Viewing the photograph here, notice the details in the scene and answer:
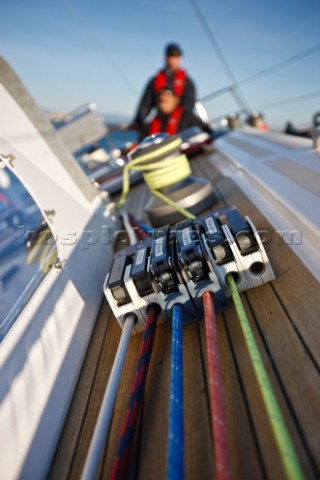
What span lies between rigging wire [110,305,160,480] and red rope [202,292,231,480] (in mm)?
205

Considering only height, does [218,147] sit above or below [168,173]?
below

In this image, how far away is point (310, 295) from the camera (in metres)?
1.18

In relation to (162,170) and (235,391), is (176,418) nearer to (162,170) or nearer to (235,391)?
(235,391)

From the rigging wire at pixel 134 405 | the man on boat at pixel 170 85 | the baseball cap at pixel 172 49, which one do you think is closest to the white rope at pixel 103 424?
the rigging wire at pixel 134 405

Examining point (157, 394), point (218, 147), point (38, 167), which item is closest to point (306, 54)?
point (218, 147)

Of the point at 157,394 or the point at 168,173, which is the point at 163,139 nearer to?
the point at 168,173

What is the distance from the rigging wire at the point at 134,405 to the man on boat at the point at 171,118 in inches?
151

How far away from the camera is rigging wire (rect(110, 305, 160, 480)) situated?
826 mm

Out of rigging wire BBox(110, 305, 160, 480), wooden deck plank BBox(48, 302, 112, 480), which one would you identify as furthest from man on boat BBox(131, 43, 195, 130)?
rigging wire BBox(110, 305, 160, 480)

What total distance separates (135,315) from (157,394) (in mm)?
321

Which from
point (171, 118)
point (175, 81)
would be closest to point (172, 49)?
point (175, 81)

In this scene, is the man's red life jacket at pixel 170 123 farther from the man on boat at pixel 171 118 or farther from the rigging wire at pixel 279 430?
the rigging wire at pixel 279 430

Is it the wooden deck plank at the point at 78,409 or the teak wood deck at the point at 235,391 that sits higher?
the wooden deck plank at the point at 78,409

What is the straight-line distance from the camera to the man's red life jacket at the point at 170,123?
4762 millimetres
